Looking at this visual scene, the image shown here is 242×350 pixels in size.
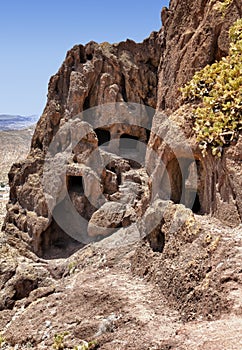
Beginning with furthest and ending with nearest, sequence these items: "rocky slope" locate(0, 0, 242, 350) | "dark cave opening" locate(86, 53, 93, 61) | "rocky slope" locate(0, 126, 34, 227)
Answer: "rocky slope" locate(0, 126, 34, 227) < "dark cave opening" locate(86, 53, 93, 61) < "rocky slope" locate(0, 0, 242, 350)

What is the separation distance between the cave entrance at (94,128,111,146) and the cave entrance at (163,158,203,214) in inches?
402

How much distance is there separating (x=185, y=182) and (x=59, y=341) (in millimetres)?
4052

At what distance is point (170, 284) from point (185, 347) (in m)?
2.06

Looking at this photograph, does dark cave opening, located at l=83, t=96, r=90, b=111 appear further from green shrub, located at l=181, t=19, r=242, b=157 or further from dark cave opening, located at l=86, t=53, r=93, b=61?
green shrub, located at l=181, t=19, r=242, b=157

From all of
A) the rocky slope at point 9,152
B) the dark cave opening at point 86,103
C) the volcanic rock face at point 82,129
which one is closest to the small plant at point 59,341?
the volcanic rock face at point 82,129

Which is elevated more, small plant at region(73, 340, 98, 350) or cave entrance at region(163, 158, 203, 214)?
cave entrance at region(163, 158, 203, 214)

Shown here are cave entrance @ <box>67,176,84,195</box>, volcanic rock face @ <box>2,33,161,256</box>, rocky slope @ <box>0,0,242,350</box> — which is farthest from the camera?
cave entrance @ <box>67,176,84,195</box>

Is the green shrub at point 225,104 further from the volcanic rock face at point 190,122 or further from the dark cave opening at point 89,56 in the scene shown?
the dark cave opening at point 89,56


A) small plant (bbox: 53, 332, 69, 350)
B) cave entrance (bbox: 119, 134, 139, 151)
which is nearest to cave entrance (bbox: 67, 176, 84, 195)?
cave entrance (bbox: 119, 134, 139, 151)

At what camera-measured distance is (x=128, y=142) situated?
722 inches

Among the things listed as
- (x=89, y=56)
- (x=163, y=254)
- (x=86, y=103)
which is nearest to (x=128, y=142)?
(x=86, y=103)

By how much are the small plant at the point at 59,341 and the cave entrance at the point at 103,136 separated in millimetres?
12796

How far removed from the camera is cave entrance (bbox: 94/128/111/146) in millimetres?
18094

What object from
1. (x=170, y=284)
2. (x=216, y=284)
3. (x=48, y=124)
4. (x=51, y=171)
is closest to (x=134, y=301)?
(x=170, y=284)
